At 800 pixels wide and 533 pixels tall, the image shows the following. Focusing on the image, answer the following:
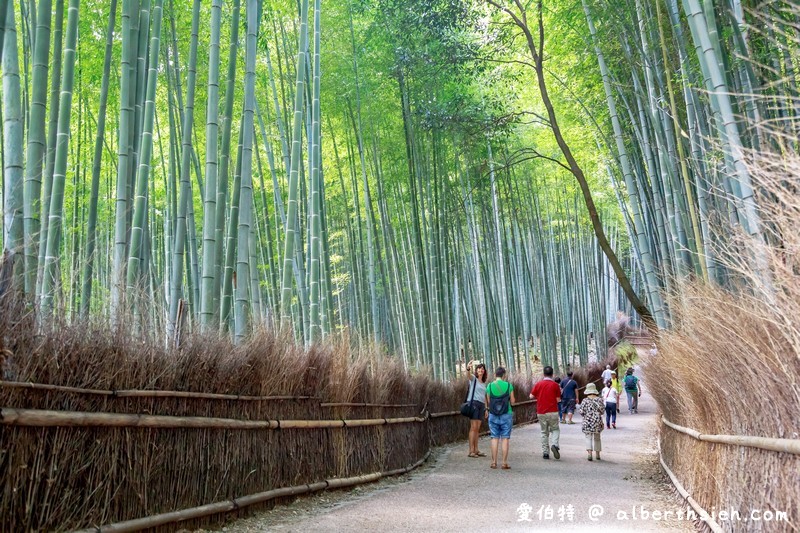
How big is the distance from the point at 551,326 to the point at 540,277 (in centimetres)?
121

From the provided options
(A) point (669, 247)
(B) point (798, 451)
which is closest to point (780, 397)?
(B) point (798, 451)

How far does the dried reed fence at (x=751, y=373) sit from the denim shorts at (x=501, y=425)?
218 cm

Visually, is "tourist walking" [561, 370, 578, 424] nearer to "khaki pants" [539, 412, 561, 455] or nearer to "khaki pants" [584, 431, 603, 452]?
"khaki pants" [584, 431, 603, 452]

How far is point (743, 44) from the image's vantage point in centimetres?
463

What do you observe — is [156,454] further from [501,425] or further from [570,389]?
[570,389]

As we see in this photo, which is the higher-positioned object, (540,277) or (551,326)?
(540,277)

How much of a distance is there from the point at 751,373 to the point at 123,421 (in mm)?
2616

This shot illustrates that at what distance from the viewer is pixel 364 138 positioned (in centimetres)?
1166

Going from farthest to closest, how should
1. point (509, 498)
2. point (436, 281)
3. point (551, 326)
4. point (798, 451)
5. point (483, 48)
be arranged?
point (551, 326) → point (436, 281) → point (483, 48) → point (509, 498) → point (798, 451)

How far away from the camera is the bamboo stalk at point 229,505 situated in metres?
3.30

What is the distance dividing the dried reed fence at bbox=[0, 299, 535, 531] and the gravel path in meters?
0.29

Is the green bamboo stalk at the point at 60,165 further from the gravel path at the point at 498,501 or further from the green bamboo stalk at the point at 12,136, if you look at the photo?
the gravel path at the point at 498,501

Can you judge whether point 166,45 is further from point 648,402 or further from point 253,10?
point 648,402

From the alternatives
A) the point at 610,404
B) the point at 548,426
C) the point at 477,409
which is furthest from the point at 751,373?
the point at 610,404
